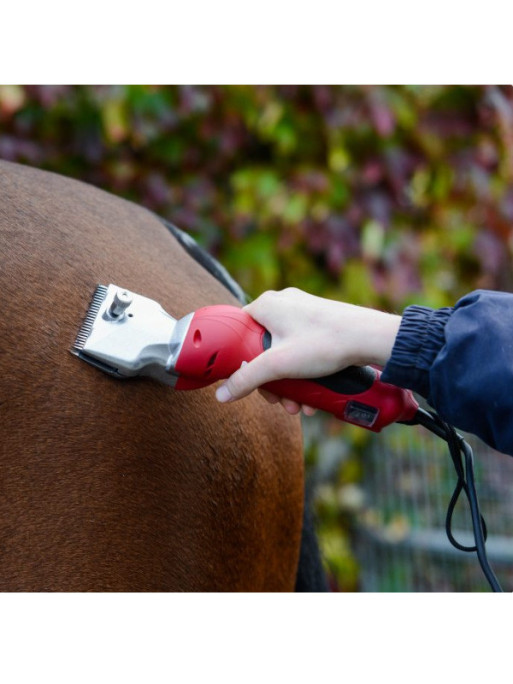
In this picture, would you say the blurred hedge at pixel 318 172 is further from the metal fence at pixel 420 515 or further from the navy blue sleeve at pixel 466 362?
the navy blue sleeve at pixel 466 362

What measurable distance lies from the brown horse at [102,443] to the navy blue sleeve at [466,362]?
0.94 ft

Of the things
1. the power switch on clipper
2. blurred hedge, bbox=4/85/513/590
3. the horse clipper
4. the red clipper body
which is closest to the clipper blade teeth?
the horse clipper

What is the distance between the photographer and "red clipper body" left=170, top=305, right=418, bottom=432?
0.78 m

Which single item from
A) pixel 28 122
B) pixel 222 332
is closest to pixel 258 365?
pixel 222 332

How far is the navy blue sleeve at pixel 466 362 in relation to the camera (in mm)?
687

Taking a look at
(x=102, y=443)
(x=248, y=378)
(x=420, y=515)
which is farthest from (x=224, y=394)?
(x=420, y=515)

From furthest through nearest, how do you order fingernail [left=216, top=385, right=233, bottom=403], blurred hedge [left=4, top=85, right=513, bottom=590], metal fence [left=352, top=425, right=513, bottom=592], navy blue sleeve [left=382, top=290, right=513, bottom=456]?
metal fence [left=352, top=425, right=513, bottom=592], blurred hedge [left=4, top=85, right=513, bottom=590], fingernail [left=216, top=385, right=233, bottom=403], navy blue sleeve [left=382, top=290, right=513, bottom=456]

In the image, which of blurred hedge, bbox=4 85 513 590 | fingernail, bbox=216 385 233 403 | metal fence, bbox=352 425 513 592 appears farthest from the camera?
metal fence, bbox=352 425 513 592

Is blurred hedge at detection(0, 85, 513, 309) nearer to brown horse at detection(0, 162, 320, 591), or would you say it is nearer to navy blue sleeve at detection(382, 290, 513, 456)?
brown horse at detection(0, 162, 320, 591)

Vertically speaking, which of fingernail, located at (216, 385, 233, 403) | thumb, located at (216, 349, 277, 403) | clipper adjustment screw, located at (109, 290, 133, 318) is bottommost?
fingernail, located at (216, 385, 233, 403)

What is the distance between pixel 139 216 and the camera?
3.59 ft

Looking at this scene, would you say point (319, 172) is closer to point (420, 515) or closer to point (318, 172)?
point (318, 172)

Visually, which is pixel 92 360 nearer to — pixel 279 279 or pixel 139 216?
pixel 139 216

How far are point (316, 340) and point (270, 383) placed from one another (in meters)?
0.09
